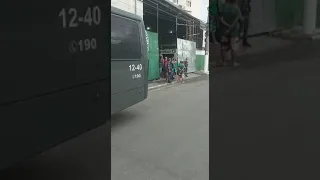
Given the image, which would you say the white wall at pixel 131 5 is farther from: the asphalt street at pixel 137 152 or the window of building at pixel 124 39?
the asphalt street at pixel 137 152

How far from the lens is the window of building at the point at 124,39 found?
14.8 feet

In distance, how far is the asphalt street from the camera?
2.00 m

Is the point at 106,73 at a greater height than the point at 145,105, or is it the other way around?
the point at 106,73
